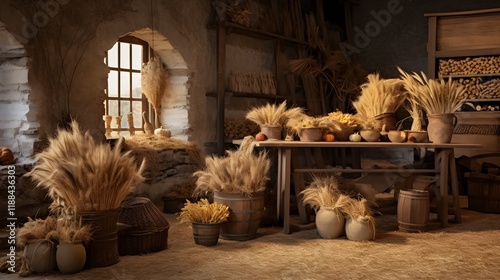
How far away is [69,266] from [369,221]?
2.61 m

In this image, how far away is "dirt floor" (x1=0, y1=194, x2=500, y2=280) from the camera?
3.53 meters

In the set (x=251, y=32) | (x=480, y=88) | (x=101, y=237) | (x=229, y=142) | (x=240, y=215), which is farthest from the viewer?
(x=480, y=88)

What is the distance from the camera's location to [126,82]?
21.1 feet

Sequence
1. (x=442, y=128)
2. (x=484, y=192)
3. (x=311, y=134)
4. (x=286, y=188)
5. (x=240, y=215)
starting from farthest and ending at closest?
(x=484, y=192) → (x=442, y=128) → (x=311, y=134) → (x=286, y=188) → (x=240, y=215)

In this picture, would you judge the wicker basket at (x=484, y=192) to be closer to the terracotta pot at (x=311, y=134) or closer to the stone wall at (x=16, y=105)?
the terracotta pot at (x=311, y=134)

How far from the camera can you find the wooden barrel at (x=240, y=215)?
14.7 ft

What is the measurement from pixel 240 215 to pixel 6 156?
89.1 inches

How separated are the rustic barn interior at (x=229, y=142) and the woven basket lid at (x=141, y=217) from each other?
11 millimetres

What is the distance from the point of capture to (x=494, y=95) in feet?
24.5

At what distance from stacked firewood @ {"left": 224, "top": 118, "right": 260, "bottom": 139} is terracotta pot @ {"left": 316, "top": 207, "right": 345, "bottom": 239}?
269 centimetres

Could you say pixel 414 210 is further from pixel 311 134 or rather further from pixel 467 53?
pixel 467 53

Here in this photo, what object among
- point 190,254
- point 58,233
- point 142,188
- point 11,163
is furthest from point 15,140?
point 190,254

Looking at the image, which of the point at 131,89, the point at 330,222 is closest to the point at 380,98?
the point at 330,222

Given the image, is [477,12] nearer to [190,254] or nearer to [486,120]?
[486,120]
